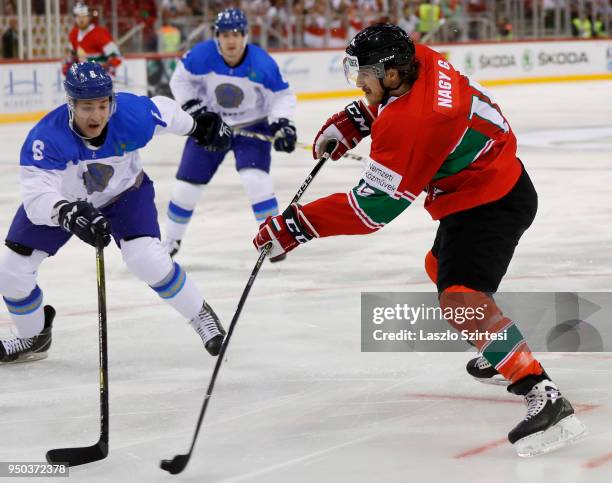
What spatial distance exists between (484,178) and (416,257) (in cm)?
253

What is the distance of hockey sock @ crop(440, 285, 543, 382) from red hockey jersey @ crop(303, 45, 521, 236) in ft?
0.78

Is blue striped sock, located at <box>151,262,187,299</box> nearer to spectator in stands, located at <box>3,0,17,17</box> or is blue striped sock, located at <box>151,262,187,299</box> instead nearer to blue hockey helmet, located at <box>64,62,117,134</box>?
blue hockey helmet, located at <box>64,62,117,134</box>

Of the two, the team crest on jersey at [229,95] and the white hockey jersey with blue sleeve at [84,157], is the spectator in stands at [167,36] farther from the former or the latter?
the white hockey jersey with blue sleeve at [84,157]

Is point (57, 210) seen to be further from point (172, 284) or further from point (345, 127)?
point (345, 127)

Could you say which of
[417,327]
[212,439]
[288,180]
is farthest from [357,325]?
[288,180]

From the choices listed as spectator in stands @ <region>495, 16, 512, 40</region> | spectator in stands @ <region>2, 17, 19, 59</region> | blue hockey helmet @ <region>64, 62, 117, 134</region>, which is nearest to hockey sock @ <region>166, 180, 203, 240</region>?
blue hockey helmet @ <region>64, 62, 117, 134</region>

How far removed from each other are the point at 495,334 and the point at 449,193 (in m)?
0.39

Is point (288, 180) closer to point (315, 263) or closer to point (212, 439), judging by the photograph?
point (315, 263)

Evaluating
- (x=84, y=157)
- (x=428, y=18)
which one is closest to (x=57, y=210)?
(x=84, y=157)

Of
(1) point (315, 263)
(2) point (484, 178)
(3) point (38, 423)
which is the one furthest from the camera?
(1) point (315, 263)

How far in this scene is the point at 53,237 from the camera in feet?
12.2

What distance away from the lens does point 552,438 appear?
2926 millimetres
